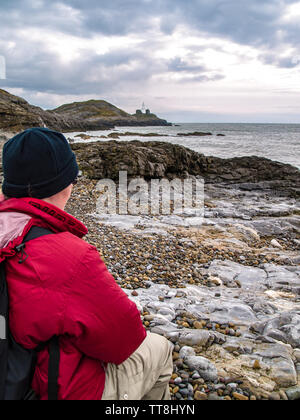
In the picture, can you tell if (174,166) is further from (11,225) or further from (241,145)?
(241,145)

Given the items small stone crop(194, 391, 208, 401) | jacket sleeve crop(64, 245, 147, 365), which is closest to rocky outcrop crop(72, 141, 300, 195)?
small stone crop(194, 391, 208, 401)

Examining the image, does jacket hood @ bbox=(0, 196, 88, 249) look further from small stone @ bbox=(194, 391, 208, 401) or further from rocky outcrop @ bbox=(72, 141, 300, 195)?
rocky outcrop @ bbox=(72, 141, 300, 195)

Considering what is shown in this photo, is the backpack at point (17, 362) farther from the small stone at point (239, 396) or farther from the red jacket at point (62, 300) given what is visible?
the small stone at point (239, 396)

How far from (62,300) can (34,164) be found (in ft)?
2.96

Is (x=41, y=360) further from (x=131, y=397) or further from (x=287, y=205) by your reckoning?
(x=287, y=205)

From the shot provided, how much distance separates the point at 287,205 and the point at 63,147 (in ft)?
52.8

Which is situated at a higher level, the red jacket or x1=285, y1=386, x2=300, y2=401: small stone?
the red jacket

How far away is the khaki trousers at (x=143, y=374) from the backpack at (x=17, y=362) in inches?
19.9

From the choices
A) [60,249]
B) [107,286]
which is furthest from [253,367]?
[60,249]

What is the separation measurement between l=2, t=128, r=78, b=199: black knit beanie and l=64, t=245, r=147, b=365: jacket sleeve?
1.88ft

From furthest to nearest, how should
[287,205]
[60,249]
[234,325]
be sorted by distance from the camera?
[287,205] < [234,325] < [60,249]

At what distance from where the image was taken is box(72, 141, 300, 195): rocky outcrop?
18.1 m

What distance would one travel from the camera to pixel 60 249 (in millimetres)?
1796

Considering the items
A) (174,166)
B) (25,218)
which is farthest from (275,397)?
(174,166)
